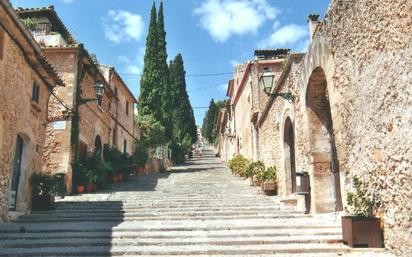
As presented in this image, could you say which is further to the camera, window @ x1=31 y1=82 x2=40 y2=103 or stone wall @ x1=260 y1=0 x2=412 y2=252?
window @ x1=31 y1=82 x2=40 y2=103

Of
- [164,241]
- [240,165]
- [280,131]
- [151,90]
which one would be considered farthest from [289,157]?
[151,90]

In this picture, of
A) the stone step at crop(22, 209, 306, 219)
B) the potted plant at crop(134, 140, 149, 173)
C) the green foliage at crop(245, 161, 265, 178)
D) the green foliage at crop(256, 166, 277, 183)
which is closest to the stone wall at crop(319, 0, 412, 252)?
the stone step at crop(22, 209, 306, 219)

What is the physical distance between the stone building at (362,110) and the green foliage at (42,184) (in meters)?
6.36

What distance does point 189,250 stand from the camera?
6.21 metres

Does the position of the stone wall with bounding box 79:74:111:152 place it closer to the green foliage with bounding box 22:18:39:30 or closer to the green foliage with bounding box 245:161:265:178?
the green foliage with bounding box 22:18:39:30

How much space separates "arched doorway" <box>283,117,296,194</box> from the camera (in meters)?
11.9

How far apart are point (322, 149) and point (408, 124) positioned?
4.24 meters

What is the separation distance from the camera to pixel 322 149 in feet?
29.5

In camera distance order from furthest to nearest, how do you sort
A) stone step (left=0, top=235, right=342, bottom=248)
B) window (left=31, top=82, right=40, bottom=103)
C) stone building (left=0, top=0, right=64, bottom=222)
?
window (left=31, top=82, right=40, bottom=103), stone building (left=0, top=0, right=64, bottom=222), stone step (left=0, top=235, right=342, bottom=248)

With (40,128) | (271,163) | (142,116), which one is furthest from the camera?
(142,116)

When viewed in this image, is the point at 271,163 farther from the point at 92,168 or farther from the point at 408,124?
the point at 408,124

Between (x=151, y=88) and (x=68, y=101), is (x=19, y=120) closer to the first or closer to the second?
(x=68, y=101)

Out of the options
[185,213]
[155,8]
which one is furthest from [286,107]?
[155,8]

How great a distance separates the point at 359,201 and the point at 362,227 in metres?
0.55
